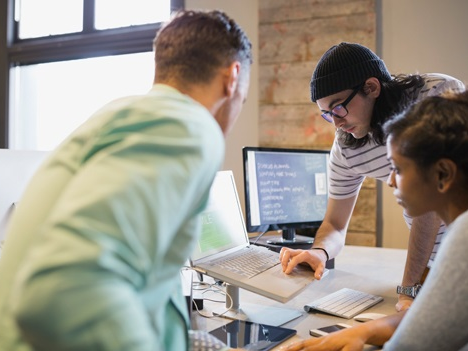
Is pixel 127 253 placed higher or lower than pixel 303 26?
lower

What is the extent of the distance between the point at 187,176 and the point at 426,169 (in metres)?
0.55

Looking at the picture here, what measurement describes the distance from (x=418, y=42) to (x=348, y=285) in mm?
1796

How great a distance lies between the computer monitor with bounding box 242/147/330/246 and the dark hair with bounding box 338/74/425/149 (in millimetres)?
595

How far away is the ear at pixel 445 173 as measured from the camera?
91cm

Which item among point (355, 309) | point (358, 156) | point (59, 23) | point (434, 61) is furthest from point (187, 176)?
point (59, 23)

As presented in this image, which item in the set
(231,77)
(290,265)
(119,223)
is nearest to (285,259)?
(290,265)

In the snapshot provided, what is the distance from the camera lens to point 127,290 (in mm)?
530

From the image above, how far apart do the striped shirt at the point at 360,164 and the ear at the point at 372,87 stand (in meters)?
0.13

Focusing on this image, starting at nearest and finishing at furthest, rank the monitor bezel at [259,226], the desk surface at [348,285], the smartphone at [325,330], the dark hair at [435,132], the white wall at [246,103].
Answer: the dark hair at [435,132] → the smartphone at [325,330] → the desk surface at [348,285] → the monitor bezel at [259,226] → the white wall at [246,103]

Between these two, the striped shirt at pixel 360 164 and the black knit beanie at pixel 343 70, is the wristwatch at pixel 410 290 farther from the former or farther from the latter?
the black knit beanie at pixel 343 70

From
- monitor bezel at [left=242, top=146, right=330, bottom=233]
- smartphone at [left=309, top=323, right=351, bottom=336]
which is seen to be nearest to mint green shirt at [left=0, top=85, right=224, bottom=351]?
smartphone at [left=309, top=323, right=351, bottom=336]

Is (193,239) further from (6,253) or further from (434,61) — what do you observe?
(434,61)

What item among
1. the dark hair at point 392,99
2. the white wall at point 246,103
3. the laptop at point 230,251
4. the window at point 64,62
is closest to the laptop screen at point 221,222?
the laptop at point 230,251

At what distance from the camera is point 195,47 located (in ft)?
2.51
